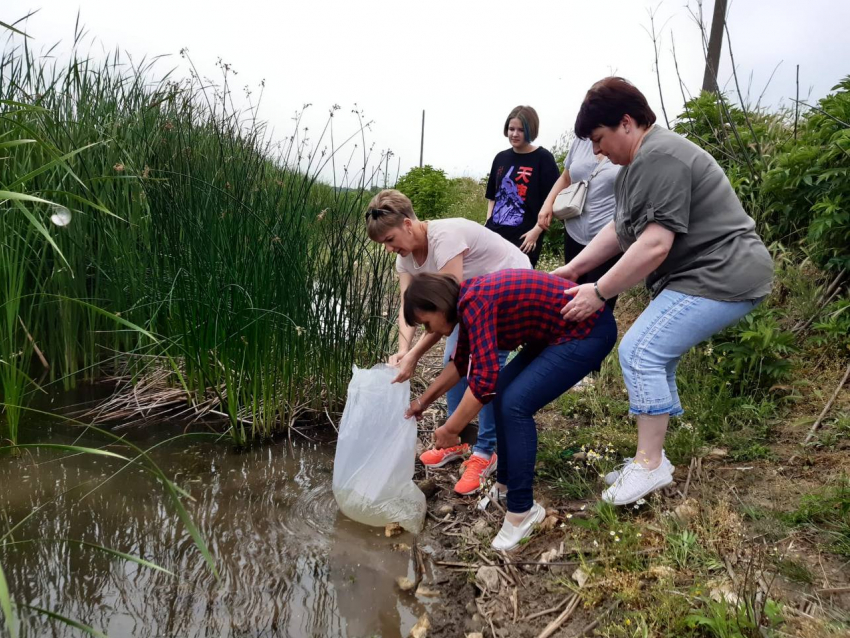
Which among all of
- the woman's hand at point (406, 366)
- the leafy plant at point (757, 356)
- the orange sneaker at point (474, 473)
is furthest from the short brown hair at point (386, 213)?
the leafy plant at point (757, 356)

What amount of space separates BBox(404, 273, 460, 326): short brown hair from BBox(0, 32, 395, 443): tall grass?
3.02 ft

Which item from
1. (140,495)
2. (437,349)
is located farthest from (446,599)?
(437,349)

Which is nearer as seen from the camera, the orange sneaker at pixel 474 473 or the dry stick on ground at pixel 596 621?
the dry stick on ground at pixel 596 621

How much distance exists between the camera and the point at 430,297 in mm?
1987

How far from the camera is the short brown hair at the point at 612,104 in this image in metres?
1.91

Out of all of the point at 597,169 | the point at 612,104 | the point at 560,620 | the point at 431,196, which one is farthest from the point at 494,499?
the point at 431,196

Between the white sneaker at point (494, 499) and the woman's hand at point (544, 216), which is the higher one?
the woman's hand at point (544, 216)

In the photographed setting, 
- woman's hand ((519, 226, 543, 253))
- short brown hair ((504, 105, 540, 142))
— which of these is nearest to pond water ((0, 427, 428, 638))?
woman's hand ((519, 226, 543, 253))

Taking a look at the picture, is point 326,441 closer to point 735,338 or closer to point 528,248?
point 528,248

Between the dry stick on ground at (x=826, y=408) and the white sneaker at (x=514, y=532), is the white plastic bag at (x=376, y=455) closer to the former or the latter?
the white sneaker at (x=514, y=532)

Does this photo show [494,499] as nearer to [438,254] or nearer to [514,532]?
[514,532]

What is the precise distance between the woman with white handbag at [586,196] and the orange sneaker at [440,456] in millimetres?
1068

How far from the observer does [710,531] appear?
186 centimetres

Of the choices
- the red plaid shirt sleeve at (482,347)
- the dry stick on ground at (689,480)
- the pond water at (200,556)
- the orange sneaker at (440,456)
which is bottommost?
the pond water at (200,556)
